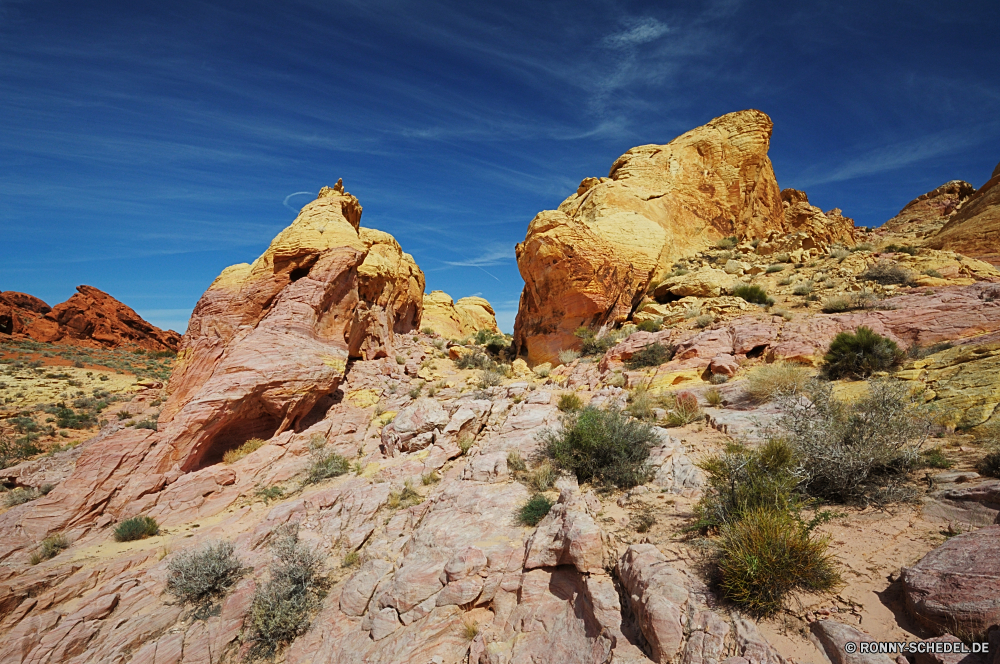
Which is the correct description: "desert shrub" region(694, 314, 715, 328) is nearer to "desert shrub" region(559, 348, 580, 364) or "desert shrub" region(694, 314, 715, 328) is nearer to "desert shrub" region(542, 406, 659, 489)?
"desert shrub" region(559, 348, 580, 364)

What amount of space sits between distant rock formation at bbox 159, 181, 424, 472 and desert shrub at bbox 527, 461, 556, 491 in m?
7.47

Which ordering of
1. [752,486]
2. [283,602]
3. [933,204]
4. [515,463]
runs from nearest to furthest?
[752,486]
[283,602]
[515,463]
[933,204]

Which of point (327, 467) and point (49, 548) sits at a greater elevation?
point (327, 467)

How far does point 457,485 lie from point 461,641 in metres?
2.78

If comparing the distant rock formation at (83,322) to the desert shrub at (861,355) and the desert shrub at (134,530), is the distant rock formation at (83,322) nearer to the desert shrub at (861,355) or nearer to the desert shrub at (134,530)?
the desert shrub at (134,530)

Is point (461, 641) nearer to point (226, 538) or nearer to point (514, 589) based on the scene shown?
point (514, 589)

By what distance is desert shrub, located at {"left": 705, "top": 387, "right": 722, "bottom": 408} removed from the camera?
8594 millimetres

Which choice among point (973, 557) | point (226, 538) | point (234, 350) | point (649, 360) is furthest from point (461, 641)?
point (234, 350)

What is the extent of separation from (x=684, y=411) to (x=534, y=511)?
4.07 meters

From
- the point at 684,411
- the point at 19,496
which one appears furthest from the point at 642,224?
the point at 19,496

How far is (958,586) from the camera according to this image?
2.88 meters

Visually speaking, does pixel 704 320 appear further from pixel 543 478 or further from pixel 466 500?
pixel 466 500

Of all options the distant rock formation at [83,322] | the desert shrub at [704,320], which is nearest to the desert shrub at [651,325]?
the desert shrub at [704,320]

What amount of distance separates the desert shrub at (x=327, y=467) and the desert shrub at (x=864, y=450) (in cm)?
890
